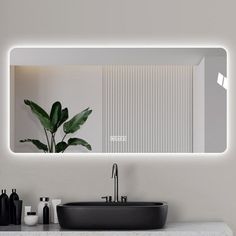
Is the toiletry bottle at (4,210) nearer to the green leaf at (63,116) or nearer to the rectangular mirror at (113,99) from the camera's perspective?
the rectangular mirror at (113,99)

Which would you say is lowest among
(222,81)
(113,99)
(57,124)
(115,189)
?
(115,189)

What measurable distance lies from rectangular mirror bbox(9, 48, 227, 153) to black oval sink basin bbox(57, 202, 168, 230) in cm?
54

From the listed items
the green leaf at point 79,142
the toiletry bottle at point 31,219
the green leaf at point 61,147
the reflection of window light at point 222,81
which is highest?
the reflection of window light at point 222,81

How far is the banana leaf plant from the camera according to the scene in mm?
3943

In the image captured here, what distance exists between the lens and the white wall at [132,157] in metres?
3.89

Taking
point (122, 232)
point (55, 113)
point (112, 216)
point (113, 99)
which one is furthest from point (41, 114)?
point (122, 232)

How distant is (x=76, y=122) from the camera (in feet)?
13.0

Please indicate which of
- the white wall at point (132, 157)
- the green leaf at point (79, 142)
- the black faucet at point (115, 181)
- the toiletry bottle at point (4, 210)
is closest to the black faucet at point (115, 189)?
the black faucet at point (115, 181)

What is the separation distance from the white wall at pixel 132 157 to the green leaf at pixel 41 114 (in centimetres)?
16

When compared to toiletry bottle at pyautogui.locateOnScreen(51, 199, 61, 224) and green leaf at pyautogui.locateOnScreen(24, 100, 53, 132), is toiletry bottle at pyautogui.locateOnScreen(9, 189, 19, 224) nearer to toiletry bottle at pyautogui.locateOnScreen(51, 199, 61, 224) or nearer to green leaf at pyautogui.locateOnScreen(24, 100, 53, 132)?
toiletry bottle at pyautogui.locateOnScreen(51, 199, 61, 224)

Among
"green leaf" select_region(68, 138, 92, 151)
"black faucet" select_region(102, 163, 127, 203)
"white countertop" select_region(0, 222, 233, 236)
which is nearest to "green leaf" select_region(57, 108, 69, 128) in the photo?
"green leaf" select_region(68, 138, 92, 151)

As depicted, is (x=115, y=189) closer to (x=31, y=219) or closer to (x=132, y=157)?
(x=132, y=157)

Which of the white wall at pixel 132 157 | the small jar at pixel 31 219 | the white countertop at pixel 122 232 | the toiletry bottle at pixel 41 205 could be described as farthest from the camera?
the white wall at pixel 132 157

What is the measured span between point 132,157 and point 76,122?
40 cm
